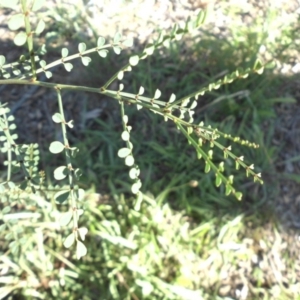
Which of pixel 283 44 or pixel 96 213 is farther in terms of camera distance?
pixel 283 44

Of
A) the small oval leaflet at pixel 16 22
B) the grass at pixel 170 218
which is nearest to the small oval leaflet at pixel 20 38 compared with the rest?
the small oval leaflet at pixel 16 22

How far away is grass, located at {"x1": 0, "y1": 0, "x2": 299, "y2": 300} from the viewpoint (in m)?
2.05

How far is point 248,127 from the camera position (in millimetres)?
2459

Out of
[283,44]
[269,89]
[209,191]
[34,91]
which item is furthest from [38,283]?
[283,44]

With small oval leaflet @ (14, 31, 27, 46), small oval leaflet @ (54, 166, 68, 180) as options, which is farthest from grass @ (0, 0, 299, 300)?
small oval leaflet @ (14, 31, 27, 46)

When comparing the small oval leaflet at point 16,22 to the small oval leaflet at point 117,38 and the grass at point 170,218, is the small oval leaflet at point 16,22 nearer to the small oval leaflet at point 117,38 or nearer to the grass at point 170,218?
the small oval leaflet at point 117,38

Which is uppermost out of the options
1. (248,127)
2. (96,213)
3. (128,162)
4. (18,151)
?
(128,162)

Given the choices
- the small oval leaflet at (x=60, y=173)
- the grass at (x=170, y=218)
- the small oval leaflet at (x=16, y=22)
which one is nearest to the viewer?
the small oval leaflet at (x=16, y=22)

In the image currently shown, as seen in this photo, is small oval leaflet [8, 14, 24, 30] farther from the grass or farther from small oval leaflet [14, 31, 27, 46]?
the grass

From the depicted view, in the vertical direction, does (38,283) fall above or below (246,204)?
below

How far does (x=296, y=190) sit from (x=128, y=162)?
5.42 ft

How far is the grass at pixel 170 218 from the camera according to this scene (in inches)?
80.7

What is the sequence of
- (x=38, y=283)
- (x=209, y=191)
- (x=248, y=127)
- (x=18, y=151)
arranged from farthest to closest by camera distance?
(x=248, y=127) < (x=209, y=191) < (x=38, y=283) < (x=18, y=151)

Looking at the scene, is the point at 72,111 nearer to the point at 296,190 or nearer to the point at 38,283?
the point at 38,283
